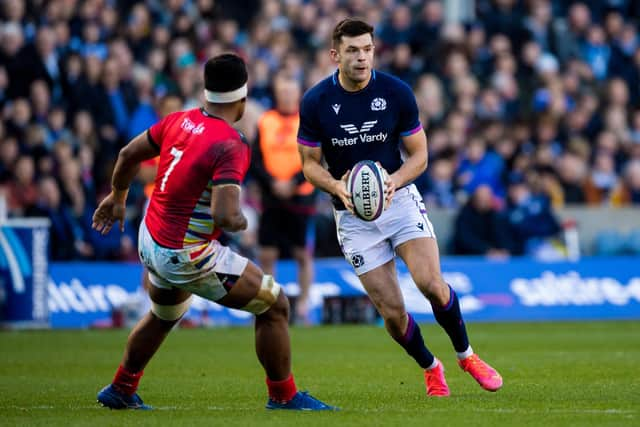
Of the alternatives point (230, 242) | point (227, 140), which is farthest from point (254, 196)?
point (227, 140)

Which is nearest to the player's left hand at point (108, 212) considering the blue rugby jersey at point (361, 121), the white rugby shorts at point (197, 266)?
the white rugby shorts at point (197, 266)

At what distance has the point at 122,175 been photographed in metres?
8.05

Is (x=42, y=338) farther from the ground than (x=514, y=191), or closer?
closer

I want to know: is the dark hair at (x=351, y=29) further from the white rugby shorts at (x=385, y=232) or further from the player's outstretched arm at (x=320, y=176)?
the white rugby shorts at (x=385, y=232)

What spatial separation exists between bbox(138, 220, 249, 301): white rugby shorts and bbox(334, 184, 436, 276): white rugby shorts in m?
1.42

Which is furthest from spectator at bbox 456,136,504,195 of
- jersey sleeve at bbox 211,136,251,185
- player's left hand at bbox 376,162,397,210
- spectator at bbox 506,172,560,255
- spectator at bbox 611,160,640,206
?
jersey sleeve at bbox 211,136,251,185

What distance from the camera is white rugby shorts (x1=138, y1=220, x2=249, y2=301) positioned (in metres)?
7.64

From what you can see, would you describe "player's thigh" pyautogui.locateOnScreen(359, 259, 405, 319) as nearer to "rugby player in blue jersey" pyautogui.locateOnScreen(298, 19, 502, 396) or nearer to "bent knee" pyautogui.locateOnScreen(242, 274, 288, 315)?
"rugby player in blue jersey" pyautogui.locateOnScreen(298, 19, 502, 396)

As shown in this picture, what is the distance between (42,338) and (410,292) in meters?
5.30

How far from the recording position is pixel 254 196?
742 inches

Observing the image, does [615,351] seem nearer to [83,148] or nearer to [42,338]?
[42,338]

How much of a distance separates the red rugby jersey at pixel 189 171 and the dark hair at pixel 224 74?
19cm

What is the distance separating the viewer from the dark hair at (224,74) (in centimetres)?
761

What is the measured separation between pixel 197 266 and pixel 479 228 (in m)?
11.9
